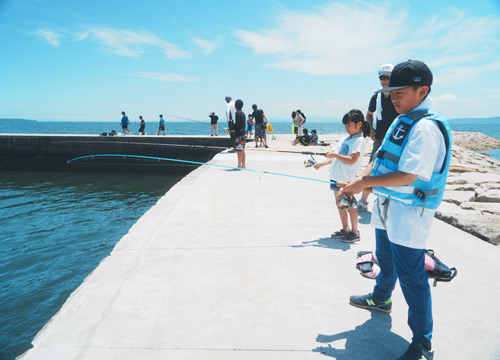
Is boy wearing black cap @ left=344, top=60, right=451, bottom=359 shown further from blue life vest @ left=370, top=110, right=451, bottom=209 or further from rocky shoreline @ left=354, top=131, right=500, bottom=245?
rocky shoreline @ left=354, top=131, right=500, bottom=245

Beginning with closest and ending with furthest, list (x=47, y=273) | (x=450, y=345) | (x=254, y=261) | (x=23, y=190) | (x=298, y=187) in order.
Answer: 1. (x=450, y=345)
2. (x=254, y=261)
3. (x=47, y=273)
4. (x=298, y=187)
5. (x=23, y=190)

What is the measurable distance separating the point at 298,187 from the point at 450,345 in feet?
16.0

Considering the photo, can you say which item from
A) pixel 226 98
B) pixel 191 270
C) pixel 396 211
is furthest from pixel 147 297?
pixel 226 98

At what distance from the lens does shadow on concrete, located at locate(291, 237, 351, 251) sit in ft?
12.5

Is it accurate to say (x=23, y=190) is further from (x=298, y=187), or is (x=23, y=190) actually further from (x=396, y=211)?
(x=396, y=211)

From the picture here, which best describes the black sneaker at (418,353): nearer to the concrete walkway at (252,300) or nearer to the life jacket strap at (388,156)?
the concrete walkway at (252,300)

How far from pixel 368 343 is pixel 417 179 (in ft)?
3.86

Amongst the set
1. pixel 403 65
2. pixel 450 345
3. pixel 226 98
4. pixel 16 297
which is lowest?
pixel 16 297

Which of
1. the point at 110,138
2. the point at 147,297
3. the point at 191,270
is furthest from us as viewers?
the point at 110,138

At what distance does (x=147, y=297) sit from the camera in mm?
2705

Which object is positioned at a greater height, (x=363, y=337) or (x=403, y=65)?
(x=403, y=65)

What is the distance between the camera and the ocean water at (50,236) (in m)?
4.78

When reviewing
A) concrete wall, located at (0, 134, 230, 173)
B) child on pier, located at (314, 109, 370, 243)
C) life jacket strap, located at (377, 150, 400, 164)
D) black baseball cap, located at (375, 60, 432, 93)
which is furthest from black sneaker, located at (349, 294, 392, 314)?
concrete wall, located at (0, 134, 230, 173)

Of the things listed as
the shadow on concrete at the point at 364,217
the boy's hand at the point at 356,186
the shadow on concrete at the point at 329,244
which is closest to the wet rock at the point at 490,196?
the shadow on concrete at the point at 364,217
